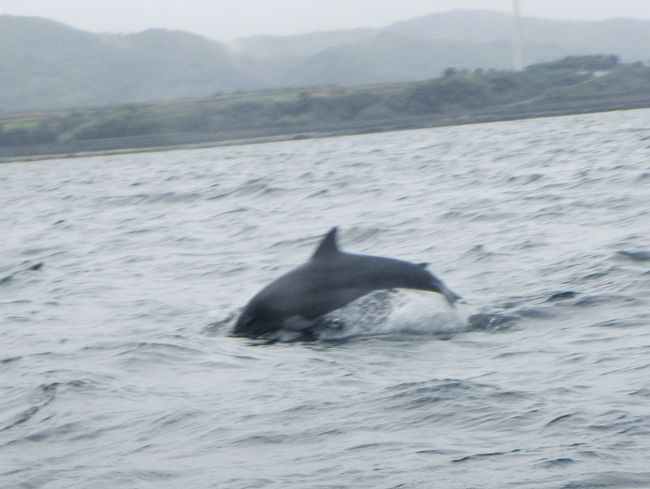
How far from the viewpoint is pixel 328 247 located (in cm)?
1154

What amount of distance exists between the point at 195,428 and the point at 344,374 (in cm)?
169

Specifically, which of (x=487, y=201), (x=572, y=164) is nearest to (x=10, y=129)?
(x=572, y=164)

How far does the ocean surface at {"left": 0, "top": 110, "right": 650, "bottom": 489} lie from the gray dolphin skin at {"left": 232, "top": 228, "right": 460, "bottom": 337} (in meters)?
0.18

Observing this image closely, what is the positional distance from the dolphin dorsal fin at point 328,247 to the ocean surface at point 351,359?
584 mm

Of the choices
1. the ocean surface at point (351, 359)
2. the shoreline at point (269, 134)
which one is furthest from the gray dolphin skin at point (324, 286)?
the shoreline at point (269, 134)

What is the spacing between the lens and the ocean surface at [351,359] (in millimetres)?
7105

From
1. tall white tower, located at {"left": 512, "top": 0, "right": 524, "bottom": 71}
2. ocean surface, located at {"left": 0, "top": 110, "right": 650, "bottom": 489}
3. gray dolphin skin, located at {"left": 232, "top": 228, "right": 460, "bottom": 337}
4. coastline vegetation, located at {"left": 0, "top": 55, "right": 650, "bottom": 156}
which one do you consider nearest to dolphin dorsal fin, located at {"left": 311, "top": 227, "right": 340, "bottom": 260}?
gray dolphin skin, located at {"left": 232, "top": 228, "right": 460, "bottom": 337}

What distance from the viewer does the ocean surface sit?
7.11 m

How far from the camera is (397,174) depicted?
33562mm

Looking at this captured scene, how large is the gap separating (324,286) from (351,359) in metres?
1.58

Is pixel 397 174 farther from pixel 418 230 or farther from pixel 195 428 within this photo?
pixel 195 428

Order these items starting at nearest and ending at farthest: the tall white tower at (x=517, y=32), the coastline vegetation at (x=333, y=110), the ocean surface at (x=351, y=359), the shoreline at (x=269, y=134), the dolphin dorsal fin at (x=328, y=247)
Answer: the ocean surface at (x=351, y=359)
the dolphin dorsal fin at (x=328, y=247)
the shoreline at (x=269, y=134)
the coastline vegetation at (x=333, y=110)
the tall white tower at (x=517, y=32)

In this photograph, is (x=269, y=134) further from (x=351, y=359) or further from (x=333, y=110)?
(x=351, y=359)

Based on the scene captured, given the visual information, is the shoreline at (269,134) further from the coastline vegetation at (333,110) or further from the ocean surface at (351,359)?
the ocean surface at (351,359)
